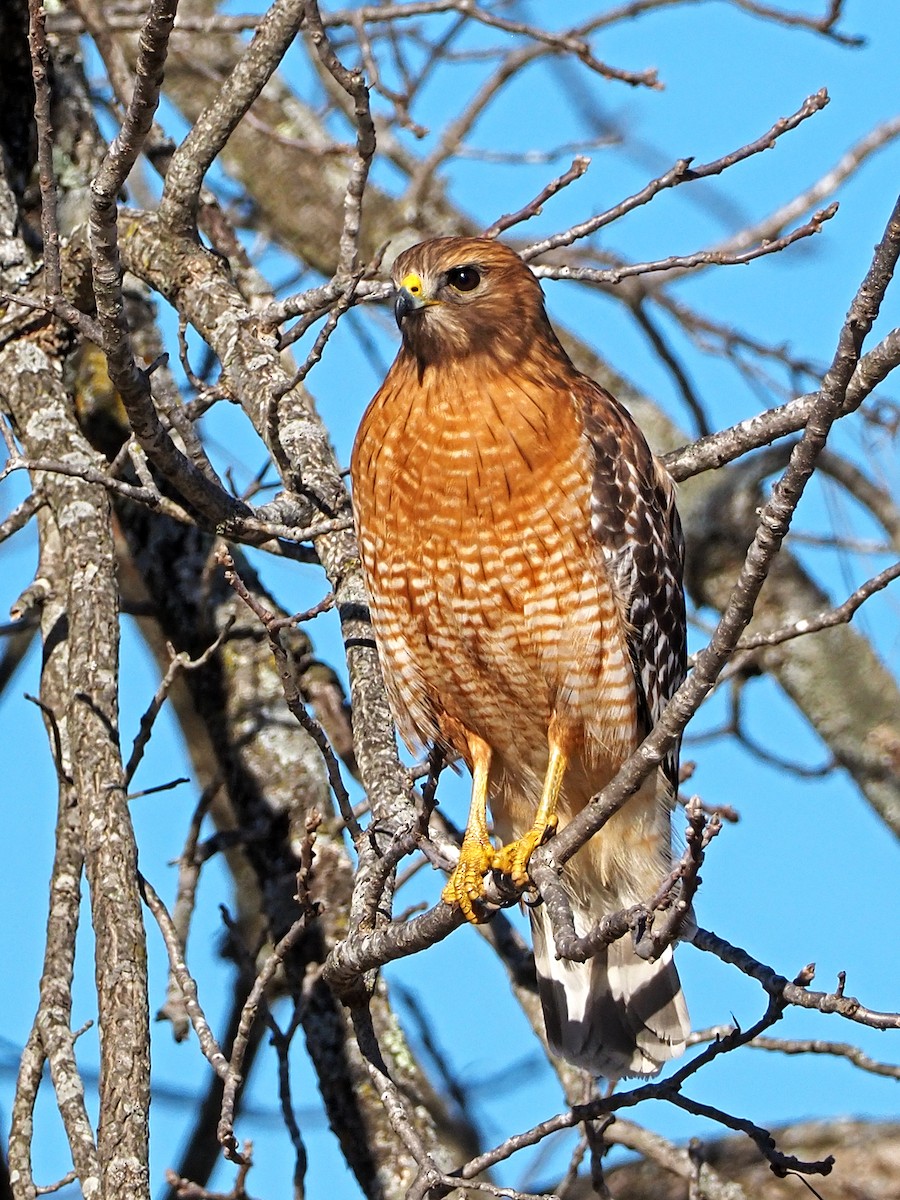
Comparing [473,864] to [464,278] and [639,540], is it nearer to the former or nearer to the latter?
[639,540]

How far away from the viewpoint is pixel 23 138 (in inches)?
229

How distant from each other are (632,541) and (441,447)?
584mm

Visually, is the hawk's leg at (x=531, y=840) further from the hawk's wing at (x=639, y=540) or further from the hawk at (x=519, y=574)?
the hawk's wing at (x=639, y=540)

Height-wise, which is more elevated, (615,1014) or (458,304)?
(458,304)

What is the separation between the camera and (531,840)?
404 centimetres

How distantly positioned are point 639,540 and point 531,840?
0.89 m

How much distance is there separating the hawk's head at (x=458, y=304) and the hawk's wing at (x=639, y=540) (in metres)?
0.29

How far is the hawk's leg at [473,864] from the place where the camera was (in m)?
3.85

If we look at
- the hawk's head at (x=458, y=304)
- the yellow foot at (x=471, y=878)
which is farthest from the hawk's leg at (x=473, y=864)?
the hawk's head at (x=458, y=304)

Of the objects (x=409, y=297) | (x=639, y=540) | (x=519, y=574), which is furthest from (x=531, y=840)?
(x=409, y=297)

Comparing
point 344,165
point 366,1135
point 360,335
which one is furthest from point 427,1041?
point 344,165

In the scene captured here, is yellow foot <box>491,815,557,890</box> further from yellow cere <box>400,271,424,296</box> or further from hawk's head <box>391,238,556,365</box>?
yellow cere <box>400,271,424,296</box>

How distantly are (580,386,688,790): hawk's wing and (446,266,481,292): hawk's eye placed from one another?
439mm

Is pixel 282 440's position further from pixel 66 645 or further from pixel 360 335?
pixel 360 335
